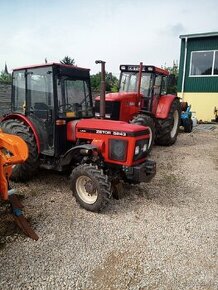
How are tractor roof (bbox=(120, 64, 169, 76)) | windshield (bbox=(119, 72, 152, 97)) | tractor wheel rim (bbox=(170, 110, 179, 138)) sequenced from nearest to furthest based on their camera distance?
tractor roof (bbox=(120, 64, 169, 76)), windshield (bbox=(119, 72, 152, 97)), tractor wheel rim (bbox=(170, 110, 179, 138))

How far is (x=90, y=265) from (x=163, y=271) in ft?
2.51

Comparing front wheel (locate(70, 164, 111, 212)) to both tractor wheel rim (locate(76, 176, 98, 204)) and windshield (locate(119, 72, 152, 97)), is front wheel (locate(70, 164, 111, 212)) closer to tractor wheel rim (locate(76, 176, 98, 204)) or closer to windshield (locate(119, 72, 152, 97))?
tractor wheel rim (locate(76, 176, 98, 204))

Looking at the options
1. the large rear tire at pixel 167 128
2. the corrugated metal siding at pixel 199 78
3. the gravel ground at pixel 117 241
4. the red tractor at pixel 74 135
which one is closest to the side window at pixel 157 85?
the large rear tire at pixel 167 128

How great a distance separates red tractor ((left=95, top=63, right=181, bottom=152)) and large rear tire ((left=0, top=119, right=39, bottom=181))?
117 inches

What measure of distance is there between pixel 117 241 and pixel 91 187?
3.15 feet

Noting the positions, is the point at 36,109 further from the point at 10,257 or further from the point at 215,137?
the point at 215,137

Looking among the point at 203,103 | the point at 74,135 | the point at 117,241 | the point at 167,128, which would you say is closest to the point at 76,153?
the point at 74,135

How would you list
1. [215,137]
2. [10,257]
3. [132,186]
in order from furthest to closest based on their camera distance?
[215,137] → [132,186] → [10,257]

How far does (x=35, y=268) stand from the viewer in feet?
10.0

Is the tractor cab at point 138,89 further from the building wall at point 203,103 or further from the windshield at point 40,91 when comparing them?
the building wall at point 203,103

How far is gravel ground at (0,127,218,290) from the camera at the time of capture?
2963 millimetres

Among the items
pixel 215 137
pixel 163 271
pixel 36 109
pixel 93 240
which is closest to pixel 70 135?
pixel 36 109

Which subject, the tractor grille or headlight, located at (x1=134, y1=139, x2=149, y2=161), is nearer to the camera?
headlight, located at (x1=134, y1=139, x2=149, y2=161)

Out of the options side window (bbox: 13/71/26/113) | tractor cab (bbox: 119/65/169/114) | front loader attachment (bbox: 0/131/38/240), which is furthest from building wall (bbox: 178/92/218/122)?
front loader attachment (bbox: 0/131/38/240)
